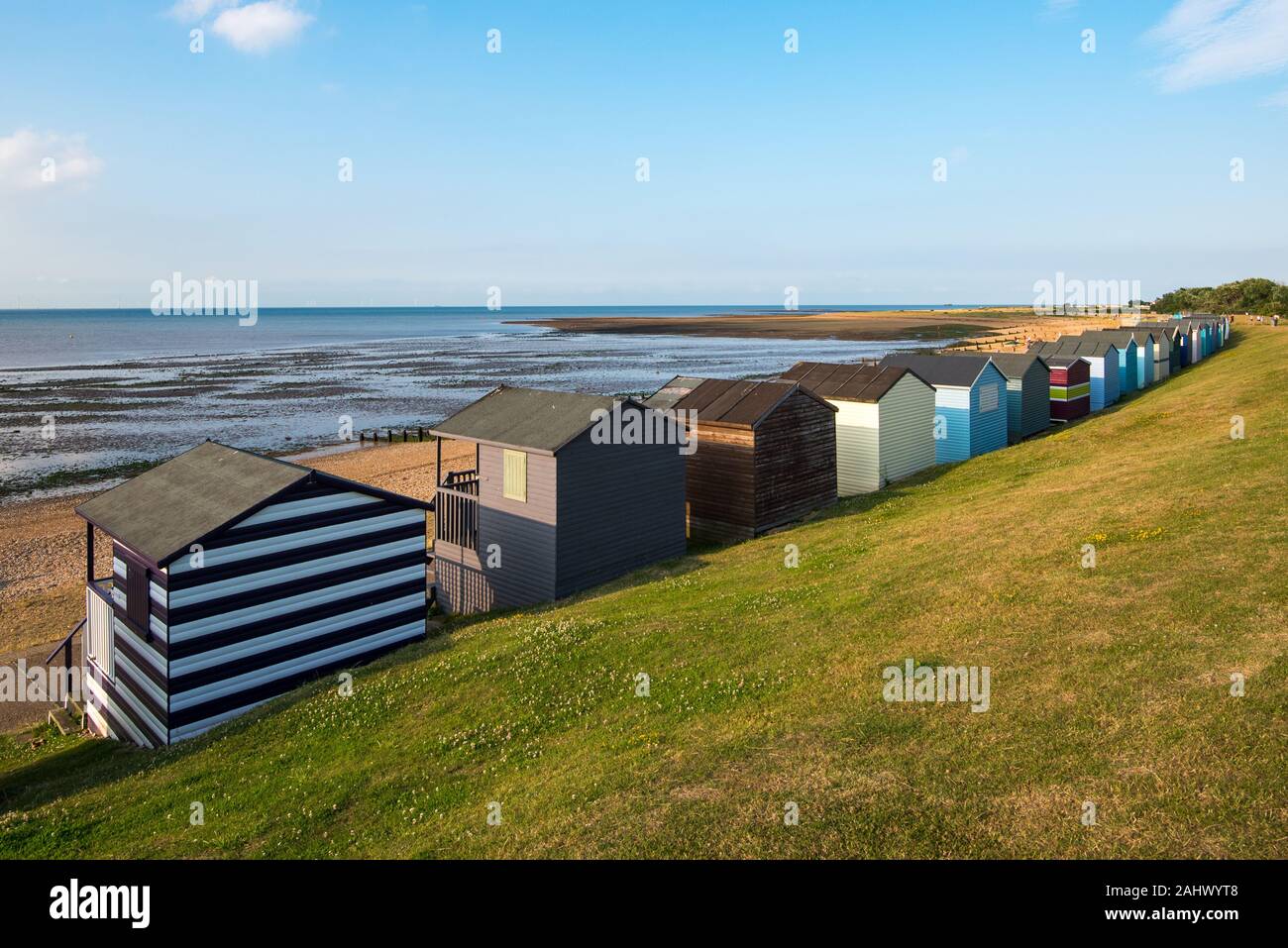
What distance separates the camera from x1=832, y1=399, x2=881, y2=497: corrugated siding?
98.5 feet

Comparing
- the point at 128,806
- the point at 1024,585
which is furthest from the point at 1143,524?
the point at 128,806

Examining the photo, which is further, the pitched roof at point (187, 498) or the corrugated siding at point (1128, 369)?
the corrugated siding at point (1128, 369)

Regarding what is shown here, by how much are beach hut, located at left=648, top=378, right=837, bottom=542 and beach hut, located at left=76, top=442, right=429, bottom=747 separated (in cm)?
1065

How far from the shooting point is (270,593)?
14.8 meters

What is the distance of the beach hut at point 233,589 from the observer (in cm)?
1391

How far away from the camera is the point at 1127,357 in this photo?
4959 cm

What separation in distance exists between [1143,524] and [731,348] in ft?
399

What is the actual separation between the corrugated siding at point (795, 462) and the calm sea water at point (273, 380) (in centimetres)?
3525

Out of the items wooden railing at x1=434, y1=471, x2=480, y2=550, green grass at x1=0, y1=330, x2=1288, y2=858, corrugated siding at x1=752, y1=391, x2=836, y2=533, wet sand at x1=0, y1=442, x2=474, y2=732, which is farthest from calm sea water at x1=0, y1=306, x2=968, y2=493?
green grass at x1=0, y1=330, x2=1288, y2=858

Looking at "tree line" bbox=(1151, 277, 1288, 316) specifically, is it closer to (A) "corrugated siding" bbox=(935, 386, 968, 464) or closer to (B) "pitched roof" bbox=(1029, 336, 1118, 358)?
(B) "pitched roof" bbox=(1029, 336, 1118, 358)

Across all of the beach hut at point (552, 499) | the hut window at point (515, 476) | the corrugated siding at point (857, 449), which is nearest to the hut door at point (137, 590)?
the beach hut at point (552, 499)

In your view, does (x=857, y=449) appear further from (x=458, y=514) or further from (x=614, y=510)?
(x=458, y=514)

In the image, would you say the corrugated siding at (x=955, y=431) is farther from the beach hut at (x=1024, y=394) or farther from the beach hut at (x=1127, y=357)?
the beach hut at (x=1127, y=357)
